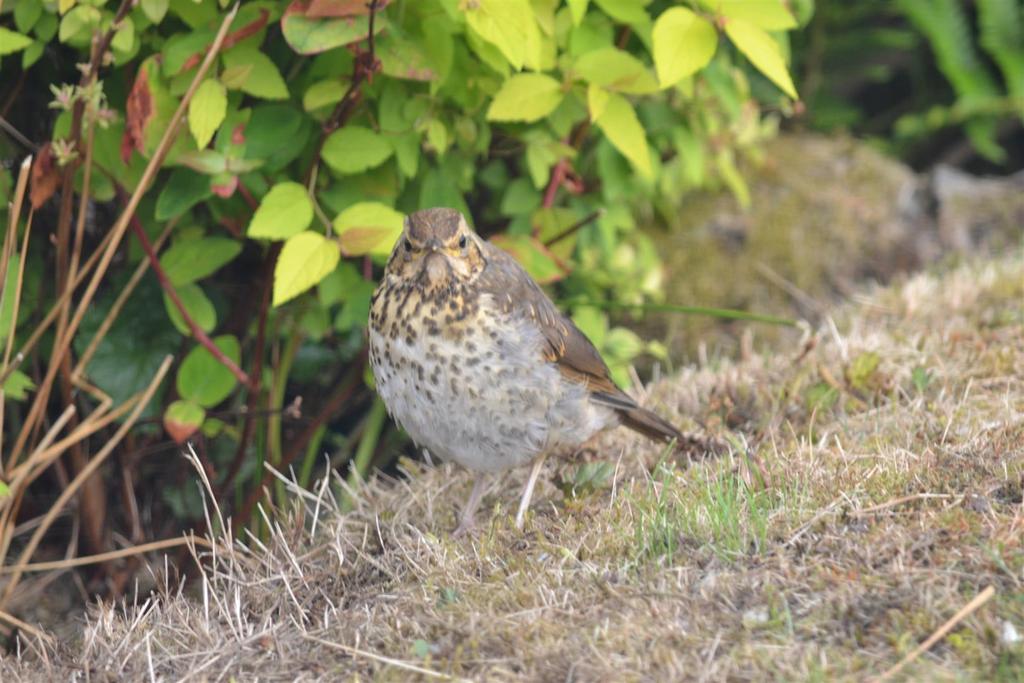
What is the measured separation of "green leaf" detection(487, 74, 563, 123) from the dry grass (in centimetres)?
103

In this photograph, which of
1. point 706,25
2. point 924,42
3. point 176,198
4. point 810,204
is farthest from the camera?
point 924,42

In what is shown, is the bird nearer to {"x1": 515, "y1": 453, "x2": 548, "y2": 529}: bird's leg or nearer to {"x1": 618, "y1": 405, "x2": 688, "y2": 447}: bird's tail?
{"x1": 515, "y1": 453, "x2": 548, "y2": 529}: bird's leg

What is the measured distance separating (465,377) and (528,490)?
0.40m

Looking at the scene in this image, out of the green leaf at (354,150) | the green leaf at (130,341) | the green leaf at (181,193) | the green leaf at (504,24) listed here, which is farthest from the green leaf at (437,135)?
the green leaf at (130,341)

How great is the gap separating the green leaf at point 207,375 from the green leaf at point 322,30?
109 centimetres

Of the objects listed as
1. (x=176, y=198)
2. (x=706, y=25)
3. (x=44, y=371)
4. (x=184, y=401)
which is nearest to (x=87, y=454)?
(x=44, y=371)

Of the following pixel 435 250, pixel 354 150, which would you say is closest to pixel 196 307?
pixel 354 150

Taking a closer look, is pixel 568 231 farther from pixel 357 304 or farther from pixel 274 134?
pixel 274 134

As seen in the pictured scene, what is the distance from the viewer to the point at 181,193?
392 cm

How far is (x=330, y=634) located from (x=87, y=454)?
5.64 ft

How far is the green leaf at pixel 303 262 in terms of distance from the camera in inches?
140

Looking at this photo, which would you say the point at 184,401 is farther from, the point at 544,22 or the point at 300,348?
the point at 544,22

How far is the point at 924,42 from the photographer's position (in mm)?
7734

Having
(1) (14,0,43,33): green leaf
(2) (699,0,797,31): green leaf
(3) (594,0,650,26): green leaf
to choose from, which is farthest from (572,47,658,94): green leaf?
(1) (14,0,43,33): green leaf
